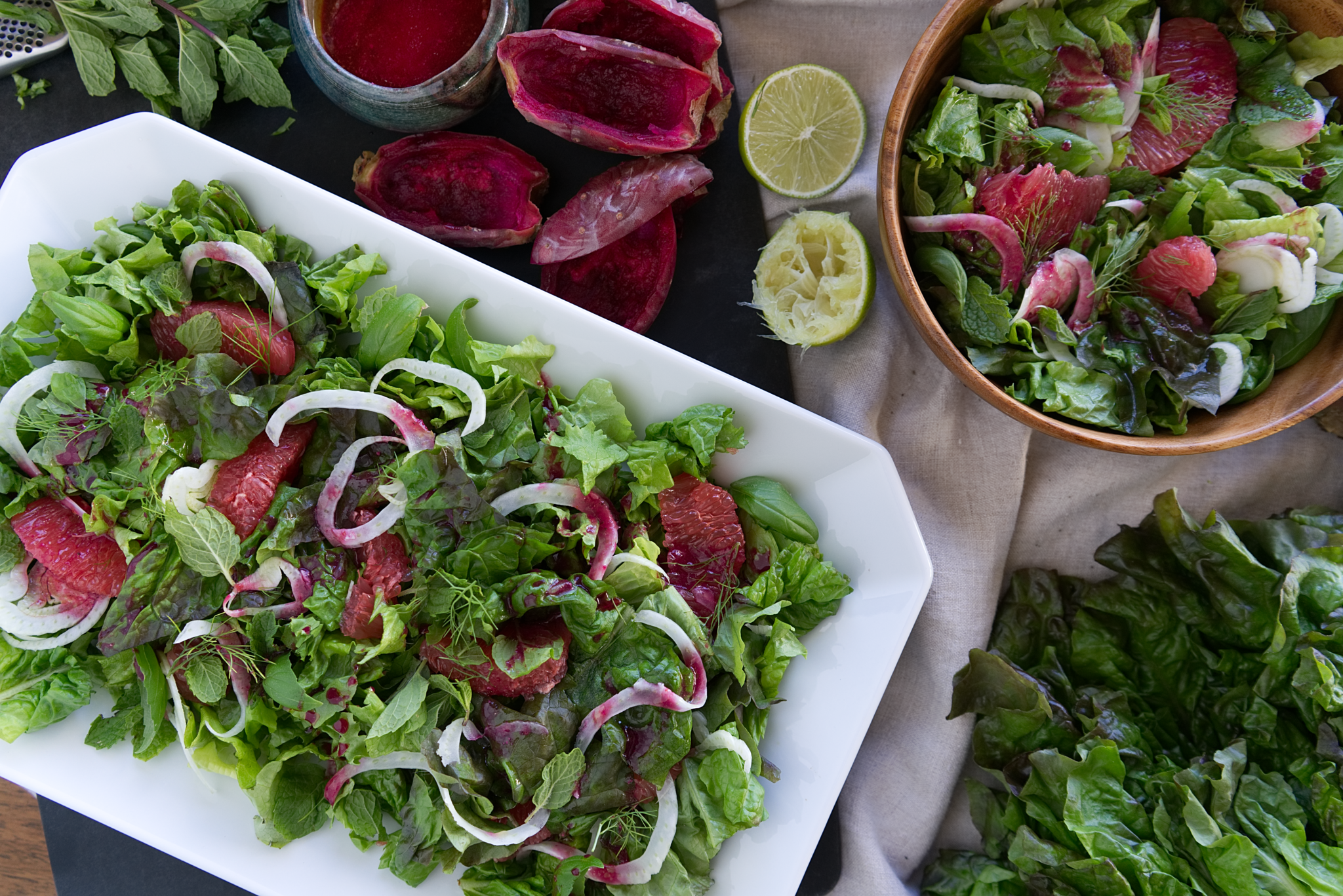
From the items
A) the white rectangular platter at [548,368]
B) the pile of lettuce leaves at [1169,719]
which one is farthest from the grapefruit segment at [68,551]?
the pile of lettuce leaves at [1169,719]

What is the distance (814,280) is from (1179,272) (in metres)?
0.73

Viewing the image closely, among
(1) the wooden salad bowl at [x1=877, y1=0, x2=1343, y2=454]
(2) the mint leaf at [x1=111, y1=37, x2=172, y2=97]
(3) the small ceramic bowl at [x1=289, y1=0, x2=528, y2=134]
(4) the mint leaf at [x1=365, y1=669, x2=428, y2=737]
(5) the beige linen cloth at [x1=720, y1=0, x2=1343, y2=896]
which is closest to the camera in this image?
(4) the mint leaf at [x1=365, y1=669, x2=428, y2=737]

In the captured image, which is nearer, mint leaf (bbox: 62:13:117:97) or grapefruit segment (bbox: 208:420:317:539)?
grapefruit segment (bbox: 208:420:317:539)

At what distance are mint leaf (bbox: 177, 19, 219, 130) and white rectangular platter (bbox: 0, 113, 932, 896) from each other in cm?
26

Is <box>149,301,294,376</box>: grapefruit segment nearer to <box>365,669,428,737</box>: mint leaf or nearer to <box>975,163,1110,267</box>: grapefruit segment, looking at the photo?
<box>365,669,428,737</box>: mint leaf

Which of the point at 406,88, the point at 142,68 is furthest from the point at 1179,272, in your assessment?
the point at 142,68

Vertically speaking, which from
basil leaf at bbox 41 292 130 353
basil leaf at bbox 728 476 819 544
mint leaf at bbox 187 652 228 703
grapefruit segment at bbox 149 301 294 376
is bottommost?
mint leaf at bbox 187 652 228 703

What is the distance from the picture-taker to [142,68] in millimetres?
1942

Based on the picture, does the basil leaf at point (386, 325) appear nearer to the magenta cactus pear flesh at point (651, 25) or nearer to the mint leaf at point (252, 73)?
the mint leaf at point (252, 73)

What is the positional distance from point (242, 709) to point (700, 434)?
1.05 meters

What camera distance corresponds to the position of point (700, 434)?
1760 millimetres

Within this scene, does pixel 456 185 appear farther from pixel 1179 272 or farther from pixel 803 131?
pixel 1179 272

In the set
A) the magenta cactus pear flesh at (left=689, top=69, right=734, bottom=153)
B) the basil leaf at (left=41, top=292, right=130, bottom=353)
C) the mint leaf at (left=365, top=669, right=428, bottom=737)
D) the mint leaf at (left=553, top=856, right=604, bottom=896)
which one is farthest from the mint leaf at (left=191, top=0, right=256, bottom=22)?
the mint leaf at (left=553, top=856, right=604, bottom=896)

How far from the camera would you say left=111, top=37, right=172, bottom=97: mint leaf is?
193 centimetres
